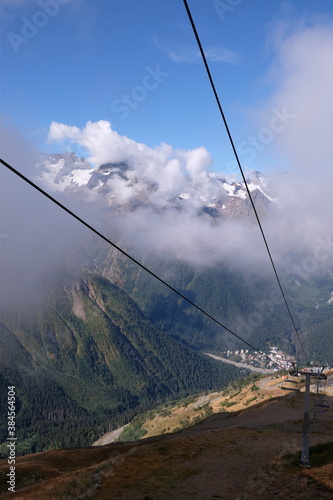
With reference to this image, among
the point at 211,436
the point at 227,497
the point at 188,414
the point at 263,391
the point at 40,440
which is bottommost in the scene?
the point at 40,440

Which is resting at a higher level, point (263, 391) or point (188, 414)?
point (263, 391)

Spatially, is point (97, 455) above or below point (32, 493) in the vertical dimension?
below

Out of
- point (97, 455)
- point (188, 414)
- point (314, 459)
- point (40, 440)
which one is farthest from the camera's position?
point (40, 440)

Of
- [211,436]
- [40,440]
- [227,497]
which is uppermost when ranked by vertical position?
[227,497]

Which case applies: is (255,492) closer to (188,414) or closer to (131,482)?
(131,482)

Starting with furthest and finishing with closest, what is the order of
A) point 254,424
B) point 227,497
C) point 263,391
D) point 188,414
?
point 188,414 < point 263,391 < point 254,424 < point 227,497

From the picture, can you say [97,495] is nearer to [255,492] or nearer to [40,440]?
[255,492]

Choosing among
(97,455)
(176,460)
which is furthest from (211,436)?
(97,455)

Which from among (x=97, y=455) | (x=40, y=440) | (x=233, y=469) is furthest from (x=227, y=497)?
(x=40, y=440)

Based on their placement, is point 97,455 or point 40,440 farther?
point 40,440
